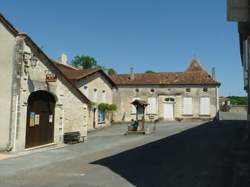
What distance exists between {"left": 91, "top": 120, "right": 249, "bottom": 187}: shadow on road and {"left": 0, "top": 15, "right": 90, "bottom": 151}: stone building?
15.3ft

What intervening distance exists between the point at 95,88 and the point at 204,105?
12.3m

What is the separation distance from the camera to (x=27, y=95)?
15.7 meters

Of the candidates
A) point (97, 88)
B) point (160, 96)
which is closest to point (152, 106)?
point (160, 96)

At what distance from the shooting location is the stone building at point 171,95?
123 feet

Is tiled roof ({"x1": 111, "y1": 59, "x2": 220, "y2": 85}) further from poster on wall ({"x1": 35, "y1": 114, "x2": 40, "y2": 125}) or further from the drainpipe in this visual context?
the drainpipe

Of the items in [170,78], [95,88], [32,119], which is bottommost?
[32,119]

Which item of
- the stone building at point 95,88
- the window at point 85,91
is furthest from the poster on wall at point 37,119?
the window at point 85,91

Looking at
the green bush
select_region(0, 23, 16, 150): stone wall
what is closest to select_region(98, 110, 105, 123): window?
the green bush

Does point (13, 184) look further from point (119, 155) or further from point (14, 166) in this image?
point (119, 155)

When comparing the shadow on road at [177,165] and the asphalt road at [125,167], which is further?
the shadow on road at [177,165]

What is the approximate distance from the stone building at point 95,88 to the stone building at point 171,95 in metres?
2.43

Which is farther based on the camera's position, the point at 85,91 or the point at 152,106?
the point at 152,106

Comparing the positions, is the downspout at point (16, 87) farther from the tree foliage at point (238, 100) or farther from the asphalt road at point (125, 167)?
the tree foliage at point (238, 100)

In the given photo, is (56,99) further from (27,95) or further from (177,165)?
(177,165)
